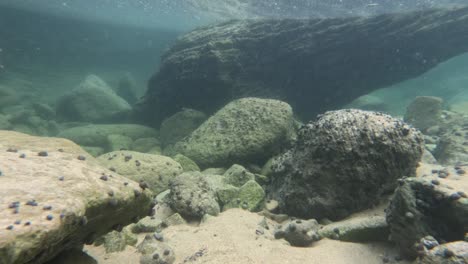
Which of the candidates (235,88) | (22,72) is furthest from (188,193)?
(22,72)

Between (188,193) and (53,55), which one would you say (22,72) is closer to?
(53,55)

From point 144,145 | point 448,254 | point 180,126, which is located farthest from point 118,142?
point 448,254

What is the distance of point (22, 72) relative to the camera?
3053cm

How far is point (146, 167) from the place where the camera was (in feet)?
23.0

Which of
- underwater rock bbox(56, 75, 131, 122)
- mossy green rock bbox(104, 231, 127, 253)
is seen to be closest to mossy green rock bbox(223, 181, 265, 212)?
mossy green rock bbox(104, 231, 127, 253)

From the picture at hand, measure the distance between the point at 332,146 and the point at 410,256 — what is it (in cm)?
203

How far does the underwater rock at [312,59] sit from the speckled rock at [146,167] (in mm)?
7274

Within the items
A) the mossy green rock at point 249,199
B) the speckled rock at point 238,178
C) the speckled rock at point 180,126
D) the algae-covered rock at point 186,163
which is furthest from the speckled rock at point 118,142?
the mossy green rock at point 249,199

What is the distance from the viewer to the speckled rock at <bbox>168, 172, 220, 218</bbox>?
557 cm

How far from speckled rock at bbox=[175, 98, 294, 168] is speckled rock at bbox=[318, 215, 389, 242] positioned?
4.10 metres

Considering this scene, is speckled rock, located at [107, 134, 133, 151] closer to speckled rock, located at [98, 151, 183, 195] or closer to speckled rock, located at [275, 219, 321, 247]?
speckled rock, located at [98, 151, 183, 195]

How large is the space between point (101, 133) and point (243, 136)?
25.6 feet

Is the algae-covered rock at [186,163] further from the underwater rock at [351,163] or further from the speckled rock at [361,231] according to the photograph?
the speckled rock at [361,231]

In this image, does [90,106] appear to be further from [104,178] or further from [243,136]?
[104,178]
